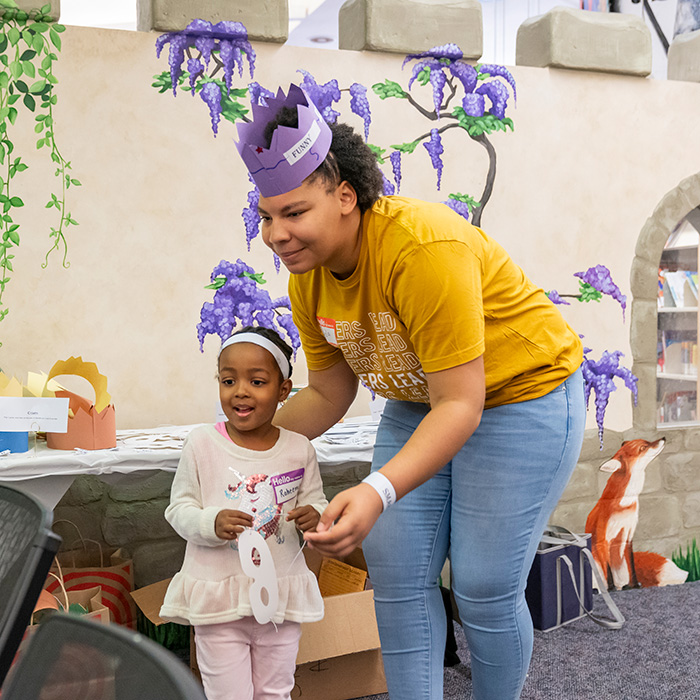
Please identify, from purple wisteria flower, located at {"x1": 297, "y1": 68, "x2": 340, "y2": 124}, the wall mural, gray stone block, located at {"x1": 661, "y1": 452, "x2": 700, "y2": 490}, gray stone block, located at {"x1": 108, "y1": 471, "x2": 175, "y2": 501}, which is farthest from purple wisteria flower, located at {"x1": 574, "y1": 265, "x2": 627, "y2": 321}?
gray stone block, located at {"x1": 108, "y1": 471, "x2": 175, "y2": 501}

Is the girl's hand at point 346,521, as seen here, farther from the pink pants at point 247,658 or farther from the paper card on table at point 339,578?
the paper card on table at point 339,578

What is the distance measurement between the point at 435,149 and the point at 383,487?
6.73ft

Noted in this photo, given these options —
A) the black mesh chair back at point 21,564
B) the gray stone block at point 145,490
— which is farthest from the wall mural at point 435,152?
the black mesh chair back at point 21,564

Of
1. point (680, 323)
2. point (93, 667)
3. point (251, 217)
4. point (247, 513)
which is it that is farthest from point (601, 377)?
point (93, 667)

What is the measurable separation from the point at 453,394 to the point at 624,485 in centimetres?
225

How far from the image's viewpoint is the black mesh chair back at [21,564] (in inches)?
26.6

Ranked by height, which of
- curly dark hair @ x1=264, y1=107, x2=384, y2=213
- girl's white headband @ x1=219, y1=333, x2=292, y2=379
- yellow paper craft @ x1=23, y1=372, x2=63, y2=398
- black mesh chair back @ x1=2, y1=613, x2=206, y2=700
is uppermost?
curly dark hair @ x1=264, y1=107, x2=384, y2=213

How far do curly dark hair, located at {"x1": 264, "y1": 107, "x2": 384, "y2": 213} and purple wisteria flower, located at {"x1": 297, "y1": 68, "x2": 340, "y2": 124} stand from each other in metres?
1.48

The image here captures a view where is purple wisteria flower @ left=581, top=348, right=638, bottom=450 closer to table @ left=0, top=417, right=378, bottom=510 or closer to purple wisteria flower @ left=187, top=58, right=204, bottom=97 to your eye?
table @ left=0, top=417, right=378, bottom=510

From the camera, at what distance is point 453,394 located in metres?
1.31

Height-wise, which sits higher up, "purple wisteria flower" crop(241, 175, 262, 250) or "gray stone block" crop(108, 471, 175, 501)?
"purple wisteria flower" crop(241, 175, 262, 250)

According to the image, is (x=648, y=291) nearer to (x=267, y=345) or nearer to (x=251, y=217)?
(x=251, y=217)

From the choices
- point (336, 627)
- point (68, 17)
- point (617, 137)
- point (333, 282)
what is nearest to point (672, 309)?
point (617, 137)

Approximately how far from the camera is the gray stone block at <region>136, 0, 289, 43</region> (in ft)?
8.68
